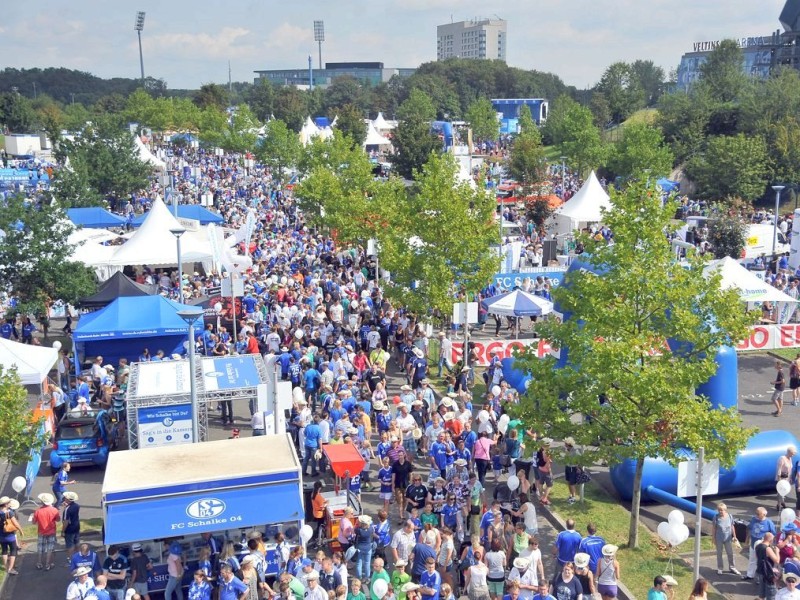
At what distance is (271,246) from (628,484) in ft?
78.2

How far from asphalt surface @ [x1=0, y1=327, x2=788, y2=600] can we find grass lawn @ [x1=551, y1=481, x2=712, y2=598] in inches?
11.3

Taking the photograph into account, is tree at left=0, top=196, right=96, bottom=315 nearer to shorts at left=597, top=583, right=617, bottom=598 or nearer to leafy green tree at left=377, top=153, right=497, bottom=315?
leafy green tree at left=377, top=153, right=497, bottom=315

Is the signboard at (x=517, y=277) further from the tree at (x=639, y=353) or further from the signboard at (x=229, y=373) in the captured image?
the tree at (x=639, y=353)

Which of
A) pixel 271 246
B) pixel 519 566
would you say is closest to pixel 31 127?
pixel 271 246

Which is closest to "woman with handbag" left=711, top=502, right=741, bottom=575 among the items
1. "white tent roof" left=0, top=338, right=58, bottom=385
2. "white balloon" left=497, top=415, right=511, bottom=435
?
"white balloon" left=497, top=415, right=511, bottom=435

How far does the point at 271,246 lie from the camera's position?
35.7 meters

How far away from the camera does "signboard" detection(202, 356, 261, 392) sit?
16.3 meters

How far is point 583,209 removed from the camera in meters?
38.9

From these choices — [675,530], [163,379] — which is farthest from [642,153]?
[675,530]

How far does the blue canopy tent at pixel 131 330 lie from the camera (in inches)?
800

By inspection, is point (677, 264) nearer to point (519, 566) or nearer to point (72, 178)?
point (519, 566)

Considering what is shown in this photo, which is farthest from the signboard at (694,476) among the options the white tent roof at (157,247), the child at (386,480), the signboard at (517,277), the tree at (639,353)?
the white tent roof at (157,247)

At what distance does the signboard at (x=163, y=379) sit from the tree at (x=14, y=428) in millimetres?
2402

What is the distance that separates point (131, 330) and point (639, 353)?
514 inches
